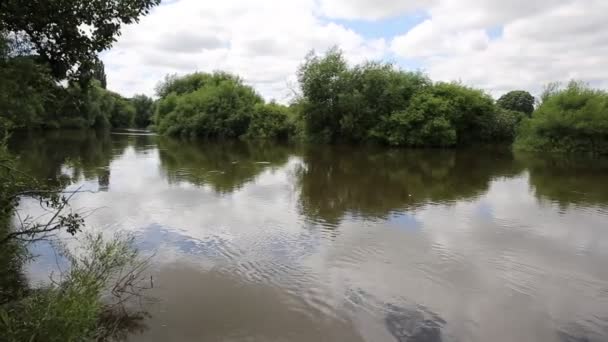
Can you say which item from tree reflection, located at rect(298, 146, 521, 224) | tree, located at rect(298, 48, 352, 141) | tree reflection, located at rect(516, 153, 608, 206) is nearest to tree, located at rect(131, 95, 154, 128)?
tree, located at rect(298, 48, 352, 141)

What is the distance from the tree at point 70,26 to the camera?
16.6 ft

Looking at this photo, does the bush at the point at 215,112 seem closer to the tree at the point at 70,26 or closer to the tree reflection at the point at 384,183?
the tree reflection at the point at 384,183

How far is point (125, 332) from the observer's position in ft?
21.4

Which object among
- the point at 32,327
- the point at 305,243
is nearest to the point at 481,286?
the point at 305,243

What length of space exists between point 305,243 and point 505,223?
6727mm

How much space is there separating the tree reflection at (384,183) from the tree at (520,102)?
150ft

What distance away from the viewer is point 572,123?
38.5m

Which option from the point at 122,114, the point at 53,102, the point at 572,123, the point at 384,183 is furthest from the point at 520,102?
the point at 122,114

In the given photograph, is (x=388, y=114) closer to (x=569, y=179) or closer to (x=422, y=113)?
(x=422, y=113)

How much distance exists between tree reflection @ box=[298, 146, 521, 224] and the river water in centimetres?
15

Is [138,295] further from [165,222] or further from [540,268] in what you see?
[540,268]

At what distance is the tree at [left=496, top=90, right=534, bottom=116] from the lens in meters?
72.1

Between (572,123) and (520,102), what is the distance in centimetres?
3637

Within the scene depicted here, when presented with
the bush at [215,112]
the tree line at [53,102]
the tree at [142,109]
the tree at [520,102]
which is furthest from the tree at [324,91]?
the tree at [142,109]
